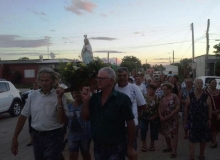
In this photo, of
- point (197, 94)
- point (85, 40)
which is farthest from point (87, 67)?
point (197, 94)

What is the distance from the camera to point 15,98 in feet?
45.9

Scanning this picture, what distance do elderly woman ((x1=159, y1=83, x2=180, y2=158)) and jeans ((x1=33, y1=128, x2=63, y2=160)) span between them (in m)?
3.24

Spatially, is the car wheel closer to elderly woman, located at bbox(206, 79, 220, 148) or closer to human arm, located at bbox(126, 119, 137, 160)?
elderly woman, located at bbox(206, 79, 220, 148)

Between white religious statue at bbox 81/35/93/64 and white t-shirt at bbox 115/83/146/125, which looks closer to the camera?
white t-shirt at bbox 115/83/146/125

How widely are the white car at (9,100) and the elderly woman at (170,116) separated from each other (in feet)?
28.5

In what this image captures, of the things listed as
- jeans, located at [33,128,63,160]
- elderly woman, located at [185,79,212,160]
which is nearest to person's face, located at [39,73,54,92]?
jeans, located at [33,128,63,160]

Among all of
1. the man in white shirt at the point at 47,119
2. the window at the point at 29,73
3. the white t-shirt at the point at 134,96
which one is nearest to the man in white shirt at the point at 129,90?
the white t-shirt at the point at 134,96

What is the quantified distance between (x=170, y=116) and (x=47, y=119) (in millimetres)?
3426

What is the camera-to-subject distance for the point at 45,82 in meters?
4.01

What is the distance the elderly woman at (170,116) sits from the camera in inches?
257

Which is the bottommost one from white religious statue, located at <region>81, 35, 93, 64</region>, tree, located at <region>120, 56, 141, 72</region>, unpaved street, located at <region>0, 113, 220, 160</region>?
unpaved street, located at <region>0, 113, 220, 160</region>

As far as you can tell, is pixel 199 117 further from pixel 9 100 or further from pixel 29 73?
pixel 29 73

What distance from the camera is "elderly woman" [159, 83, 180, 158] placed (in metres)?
6.52

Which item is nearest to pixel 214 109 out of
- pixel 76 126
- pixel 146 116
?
pixel 146 116
